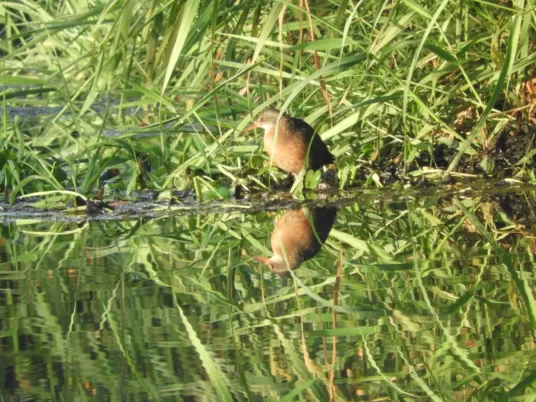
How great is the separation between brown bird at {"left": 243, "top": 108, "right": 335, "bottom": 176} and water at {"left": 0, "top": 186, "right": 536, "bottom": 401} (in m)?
0.79

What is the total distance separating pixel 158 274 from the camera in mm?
3496

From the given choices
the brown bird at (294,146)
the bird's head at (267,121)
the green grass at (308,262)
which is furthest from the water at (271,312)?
the bird's head at (267,121)

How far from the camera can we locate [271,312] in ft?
9.35

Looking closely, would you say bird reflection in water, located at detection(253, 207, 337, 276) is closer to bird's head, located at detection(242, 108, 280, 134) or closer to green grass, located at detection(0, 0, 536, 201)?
green grass, located at detection(0, 0, 536, 201)

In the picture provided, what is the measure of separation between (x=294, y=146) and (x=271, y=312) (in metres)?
2.45

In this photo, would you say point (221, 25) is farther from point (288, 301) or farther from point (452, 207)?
point (288, 301)

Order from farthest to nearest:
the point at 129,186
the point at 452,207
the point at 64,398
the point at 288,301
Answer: the point at 129,186 < the point at 452,207 < the point at 288,301 < the point at 64,398

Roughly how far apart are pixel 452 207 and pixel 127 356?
2.35 m

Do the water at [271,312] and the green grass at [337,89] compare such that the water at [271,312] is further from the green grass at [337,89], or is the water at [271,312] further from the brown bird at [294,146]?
the brown bird at [294,146]

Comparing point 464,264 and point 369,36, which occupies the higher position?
point 369,36

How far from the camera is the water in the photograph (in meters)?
2.22

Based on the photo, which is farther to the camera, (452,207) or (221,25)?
(221,25)

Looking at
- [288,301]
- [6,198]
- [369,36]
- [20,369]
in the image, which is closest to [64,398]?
[20,369]

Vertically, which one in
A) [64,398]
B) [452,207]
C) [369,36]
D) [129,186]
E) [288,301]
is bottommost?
[64,398]
